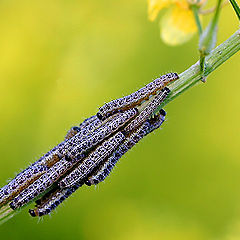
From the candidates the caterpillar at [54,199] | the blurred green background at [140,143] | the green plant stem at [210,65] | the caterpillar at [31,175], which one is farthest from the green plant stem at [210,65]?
the blurred green background at [140,143]

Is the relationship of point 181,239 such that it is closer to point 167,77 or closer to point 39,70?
point 39,70

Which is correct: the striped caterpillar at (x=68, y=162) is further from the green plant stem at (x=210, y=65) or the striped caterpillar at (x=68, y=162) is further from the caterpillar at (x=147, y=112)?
the green plant stem at (x=210, y=65)

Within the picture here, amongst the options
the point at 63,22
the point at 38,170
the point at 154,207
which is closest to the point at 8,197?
the point at 38,170

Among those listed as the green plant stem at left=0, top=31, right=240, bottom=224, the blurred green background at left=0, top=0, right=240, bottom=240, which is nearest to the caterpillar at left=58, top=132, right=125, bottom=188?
the green plant stem at left=0, top=31, right=240, bottom=224

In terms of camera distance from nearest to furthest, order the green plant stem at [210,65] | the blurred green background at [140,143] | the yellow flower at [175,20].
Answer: the green plant stem at [210,65] → the yellow flower at [175,20] → the blurred green background at [140,143]

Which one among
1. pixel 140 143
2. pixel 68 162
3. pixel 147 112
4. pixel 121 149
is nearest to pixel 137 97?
pixel 147 112

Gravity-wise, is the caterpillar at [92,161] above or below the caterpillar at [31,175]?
below

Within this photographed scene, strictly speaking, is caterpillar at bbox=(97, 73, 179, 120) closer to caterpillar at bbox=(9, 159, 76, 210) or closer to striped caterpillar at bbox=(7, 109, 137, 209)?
striped caterpillar at bbox=(7, 109, 137, 209)
